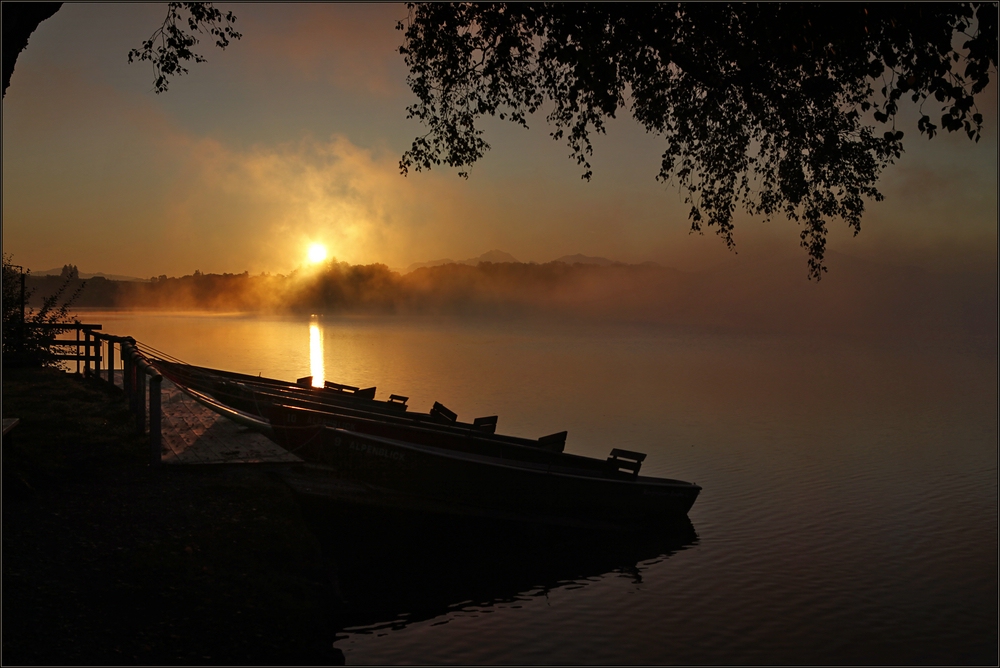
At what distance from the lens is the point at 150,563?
31.6 feet

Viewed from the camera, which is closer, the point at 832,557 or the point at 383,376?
the point at 832,557

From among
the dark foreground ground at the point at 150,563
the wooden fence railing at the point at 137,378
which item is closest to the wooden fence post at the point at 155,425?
the wooden fence railing at the point at 137,378

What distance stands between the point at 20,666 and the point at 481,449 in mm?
10720

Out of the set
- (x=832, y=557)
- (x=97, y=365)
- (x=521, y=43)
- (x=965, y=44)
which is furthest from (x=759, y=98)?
(x=97, y=365)

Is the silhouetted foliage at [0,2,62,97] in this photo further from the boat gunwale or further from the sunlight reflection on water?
the sunlight reflection on water

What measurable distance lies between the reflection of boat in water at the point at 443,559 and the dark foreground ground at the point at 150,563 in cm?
61

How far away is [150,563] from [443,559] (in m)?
5.85

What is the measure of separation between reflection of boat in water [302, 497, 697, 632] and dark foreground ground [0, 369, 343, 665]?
2.01 ft

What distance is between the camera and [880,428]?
3669 cm

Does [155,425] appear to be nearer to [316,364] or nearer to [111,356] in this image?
[111,356]

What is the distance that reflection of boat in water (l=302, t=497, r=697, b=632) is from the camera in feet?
39.6

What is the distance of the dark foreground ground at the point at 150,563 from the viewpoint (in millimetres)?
8023

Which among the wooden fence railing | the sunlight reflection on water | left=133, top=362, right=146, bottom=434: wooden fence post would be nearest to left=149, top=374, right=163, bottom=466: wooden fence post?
the wooden fence railing

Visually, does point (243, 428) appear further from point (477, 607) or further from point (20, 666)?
point (20, 666)
